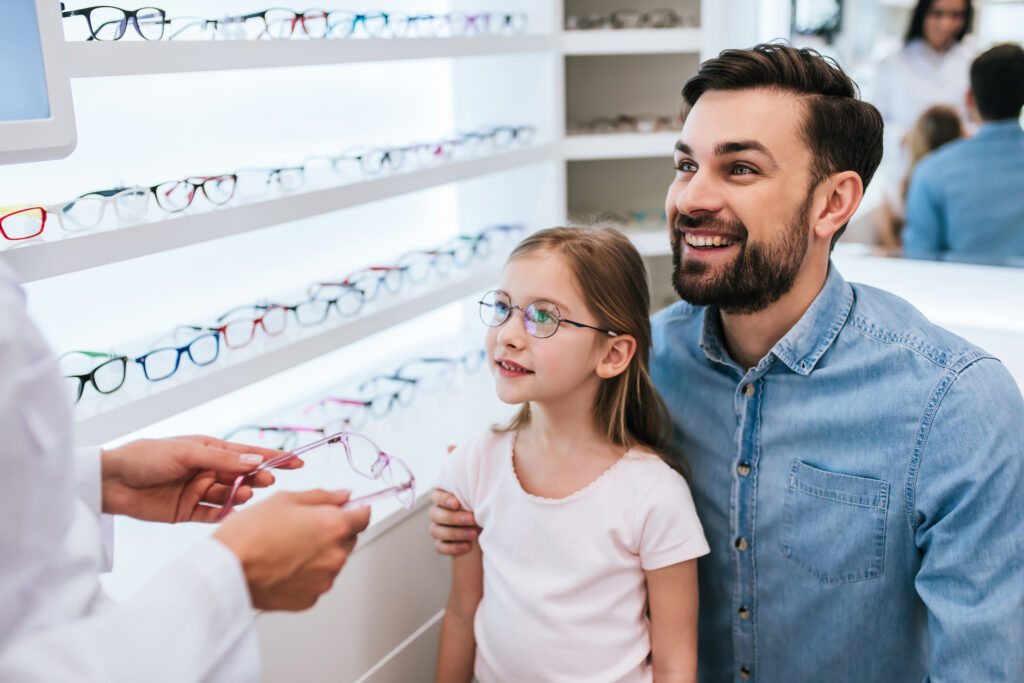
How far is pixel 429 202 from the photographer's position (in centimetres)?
276

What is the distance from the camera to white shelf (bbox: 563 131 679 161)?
257 centimetres

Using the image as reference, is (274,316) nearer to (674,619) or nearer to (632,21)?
(674,619)

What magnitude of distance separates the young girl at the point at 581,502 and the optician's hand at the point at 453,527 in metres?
0.03

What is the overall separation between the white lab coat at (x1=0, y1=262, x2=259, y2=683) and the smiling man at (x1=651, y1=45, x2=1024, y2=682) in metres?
0.96

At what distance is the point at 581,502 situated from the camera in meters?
1.50

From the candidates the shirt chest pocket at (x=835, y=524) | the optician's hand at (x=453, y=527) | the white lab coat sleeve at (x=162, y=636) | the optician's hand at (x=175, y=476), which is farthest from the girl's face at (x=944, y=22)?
the white lab coat sleeve at (x=162, y=636)

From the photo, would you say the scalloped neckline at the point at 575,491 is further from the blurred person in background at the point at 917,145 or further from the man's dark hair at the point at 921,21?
the man's dark hair at the point at 921,21

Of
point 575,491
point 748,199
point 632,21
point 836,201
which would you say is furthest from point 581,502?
point 632,21

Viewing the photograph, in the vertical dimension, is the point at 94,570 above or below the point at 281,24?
below

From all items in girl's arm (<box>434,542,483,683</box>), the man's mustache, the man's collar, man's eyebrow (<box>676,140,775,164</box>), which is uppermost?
man's eyebrow (<box>676,140,775,164</box>)

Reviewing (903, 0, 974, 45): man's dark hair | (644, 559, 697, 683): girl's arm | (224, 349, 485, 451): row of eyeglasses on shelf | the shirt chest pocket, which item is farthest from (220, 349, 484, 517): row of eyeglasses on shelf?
(903, 0, 974, 45): man's dark hair

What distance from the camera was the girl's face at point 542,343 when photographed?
146cm

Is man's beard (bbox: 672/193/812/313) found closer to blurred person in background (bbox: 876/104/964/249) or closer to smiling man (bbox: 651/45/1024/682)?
smiling man (bbox: 651/45/1024/682)

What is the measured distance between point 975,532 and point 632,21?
176 centimetres
